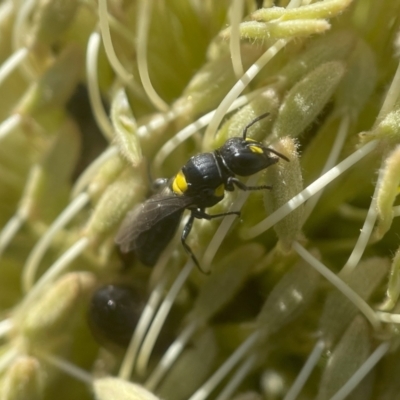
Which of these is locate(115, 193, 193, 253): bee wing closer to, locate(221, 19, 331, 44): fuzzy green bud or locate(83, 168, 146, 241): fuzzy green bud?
locate(83, 168, 146, 241): fuzzy green bud

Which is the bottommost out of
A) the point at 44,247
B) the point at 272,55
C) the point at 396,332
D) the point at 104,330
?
the point at 396,332

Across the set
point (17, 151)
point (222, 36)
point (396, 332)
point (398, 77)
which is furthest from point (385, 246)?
point (17, 151)

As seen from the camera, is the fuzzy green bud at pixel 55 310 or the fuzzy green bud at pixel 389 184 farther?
the fuzzy green bud at pixel 55 310

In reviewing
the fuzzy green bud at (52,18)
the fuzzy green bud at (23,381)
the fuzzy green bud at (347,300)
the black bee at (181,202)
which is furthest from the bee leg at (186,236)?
the fuzzy green bud at (52,18)

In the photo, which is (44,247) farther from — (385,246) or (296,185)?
(385,246)

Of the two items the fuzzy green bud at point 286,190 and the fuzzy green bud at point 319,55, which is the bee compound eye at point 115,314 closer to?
the fuzzy green bud at point 286,190
